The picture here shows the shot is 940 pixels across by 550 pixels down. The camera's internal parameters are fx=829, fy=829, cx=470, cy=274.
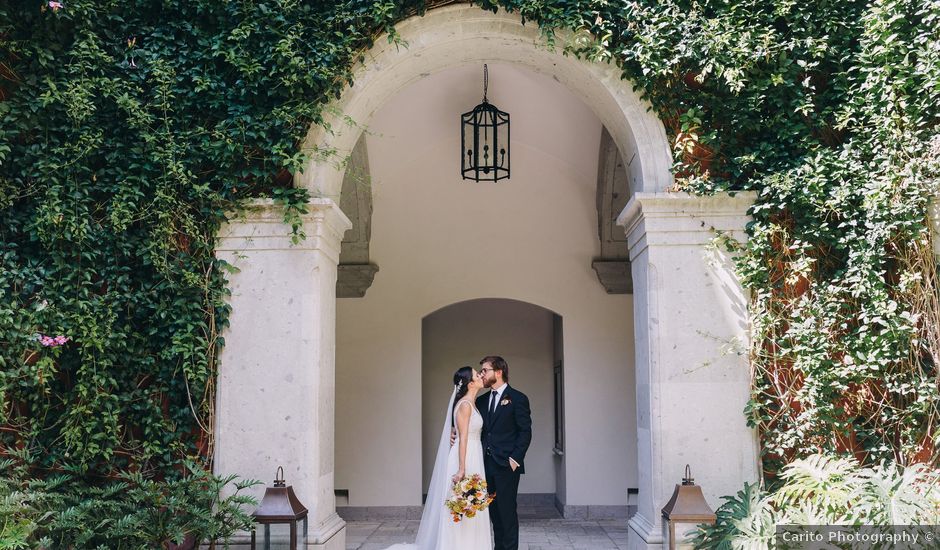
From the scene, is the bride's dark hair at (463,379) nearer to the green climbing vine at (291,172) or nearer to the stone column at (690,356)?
the stone column at (690,356)

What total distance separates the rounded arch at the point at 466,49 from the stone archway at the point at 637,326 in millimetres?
10

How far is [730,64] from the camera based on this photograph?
5.78 m

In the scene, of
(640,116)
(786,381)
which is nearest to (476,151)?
(640,116)

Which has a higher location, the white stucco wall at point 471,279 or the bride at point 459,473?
the white stucco wall at point 471,279

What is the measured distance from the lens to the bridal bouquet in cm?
601

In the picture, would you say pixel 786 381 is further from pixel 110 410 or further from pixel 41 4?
pixel 41 4

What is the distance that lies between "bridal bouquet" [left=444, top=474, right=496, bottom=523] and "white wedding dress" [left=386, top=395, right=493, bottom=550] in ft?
0.56

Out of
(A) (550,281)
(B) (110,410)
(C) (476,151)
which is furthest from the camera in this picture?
(A) (550,281)

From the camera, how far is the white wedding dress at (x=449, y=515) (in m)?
6.20

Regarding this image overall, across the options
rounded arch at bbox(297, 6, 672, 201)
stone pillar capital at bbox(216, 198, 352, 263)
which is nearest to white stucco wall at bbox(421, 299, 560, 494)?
rounded arch at bbox(297, 6, 672, 201)

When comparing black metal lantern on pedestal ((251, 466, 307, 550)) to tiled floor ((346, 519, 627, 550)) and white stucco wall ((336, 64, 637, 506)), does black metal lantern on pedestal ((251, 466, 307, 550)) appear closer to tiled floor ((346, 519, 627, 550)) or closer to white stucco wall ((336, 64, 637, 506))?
tiled floor ((346, 519, 627, 550))

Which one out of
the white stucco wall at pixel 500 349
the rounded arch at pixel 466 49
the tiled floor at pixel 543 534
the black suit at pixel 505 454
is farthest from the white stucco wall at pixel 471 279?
the black suit at pixel 505 454

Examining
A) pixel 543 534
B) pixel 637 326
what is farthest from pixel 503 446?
pixel 543 534

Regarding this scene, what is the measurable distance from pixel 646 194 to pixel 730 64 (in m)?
1.06
